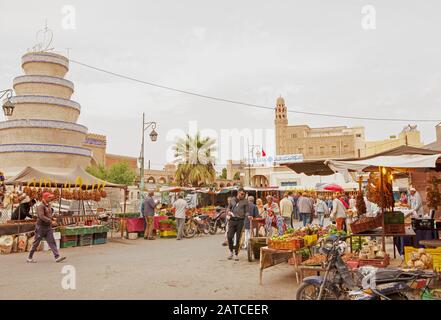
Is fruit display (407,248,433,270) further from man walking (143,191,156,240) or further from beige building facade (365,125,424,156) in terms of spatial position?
beige building facade (365,125,424,156)

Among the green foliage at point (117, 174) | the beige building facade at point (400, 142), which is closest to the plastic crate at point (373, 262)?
the beige building facade at point (400, 142)

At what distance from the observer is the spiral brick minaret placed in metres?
36.1

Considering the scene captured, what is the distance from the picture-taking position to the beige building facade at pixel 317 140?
73.6 meters

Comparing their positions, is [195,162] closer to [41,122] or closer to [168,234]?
[41,122]

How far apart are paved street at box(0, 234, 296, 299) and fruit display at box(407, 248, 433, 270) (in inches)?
81.6

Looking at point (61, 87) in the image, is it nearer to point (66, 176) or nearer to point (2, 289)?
point (66, 176)

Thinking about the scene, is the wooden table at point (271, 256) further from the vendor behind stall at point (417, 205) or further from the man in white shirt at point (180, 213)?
the man in white shirt at point (180, 213)

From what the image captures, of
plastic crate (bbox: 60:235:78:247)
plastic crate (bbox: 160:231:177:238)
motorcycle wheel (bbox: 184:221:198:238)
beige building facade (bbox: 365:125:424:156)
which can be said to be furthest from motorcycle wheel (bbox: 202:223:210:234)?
beige building facade (bbox: 365:125:424:156)

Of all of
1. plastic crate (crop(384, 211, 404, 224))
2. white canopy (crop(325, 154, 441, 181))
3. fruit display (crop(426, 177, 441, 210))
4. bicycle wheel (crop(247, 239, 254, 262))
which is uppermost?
white canopy (crop(325, 154, 441, 181))

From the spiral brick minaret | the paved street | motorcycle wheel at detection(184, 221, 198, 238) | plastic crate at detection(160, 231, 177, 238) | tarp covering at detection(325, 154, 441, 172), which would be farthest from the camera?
the spiral brick minaret
